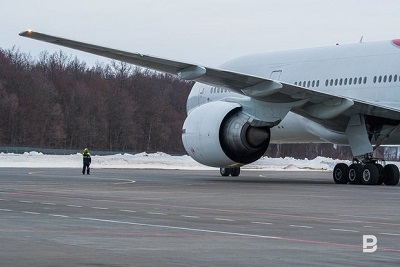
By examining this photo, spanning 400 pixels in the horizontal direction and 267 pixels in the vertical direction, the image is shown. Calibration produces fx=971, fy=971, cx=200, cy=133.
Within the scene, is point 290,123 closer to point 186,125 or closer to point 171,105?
point 186,125

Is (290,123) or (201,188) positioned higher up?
(290,123)

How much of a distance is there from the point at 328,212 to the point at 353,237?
4713 millimetres

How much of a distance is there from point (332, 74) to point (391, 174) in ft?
12.9

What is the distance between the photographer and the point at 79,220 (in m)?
14.5

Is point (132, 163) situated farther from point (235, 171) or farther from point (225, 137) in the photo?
point (225, 137)

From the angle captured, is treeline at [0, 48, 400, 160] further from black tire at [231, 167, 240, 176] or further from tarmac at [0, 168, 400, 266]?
tarmac at [0, 168, 400, 266]

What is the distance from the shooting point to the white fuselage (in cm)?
2906

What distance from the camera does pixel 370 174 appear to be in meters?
28.6

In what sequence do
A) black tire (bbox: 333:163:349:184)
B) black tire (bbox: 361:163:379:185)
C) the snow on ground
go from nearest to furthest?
black tire (bbox: 361:163:379:185) → black tire (bbox: 333:163:349:184) → the snow on ground

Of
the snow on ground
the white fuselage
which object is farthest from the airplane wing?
the snow on ground

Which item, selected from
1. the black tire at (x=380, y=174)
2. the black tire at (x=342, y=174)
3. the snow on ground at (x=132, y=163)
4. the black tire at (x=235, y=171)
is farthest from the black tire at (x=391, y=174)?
the snow on ground at (x=132, y=163)

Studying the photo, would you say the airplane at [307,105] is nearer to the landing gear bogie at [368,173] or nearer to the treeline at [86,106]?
the landing gear bogie at [368,173]

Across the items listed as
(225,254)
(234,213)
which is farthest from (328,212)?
(225,254)

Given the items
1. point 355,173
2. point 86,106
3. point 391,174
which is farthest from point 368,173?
point 86,106
